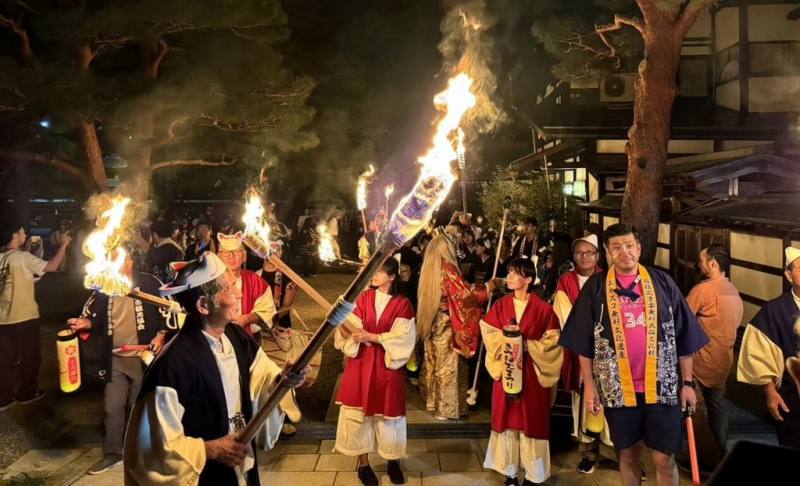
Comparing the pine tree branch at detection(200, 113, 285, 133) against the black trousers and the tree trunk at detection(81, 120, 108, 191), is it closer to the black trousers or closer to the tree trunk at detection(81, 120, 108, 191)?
the tree trunk at detection(81, 120, 108, 191)

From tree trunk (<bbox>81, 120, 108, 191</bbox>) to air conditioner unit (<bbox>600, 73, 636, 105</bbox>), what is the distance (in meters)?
14.4

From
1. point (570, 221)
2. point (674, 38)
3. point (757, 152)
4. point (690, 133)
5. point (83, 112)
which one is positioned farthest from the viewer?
point (570, 221)

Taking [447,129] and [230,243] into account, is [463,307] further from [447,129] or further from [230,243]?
[447,129]

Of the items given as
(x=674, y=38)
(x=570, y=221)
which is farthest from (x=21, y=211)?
(x=674, y=38)

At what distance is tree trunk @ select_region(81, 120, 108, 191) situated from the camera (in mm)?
12789

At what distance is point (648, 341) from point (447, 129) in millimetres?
2306

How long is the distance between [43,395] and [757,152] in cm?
1163

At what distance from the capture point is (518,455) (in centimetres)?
500

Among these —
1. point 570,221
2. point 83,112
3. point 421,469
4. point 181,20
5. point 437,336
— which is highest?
point 181,20

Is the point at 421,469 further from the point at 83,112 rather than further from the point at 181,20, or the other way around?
the point at 181,20

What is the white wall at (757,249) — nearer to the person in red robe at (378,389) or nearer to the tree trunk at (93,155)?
the person in red robe at (378,389)

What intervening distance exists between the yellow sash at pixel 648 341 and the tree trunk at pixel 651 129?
181 inches

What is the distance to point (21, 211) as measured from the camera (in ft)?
60.0

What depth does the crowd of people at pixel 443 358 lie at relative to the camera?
2.92m
